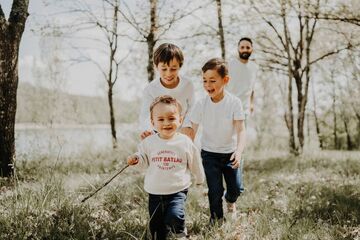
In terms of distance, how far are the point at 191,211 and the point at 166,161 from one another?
1.41 metres

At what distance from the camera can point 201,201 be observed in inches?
190

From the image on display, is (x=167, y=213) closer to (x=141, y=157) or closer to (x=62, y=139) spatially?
(x=141, y=157)

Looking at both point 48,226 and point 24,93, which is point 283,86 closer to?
point 24,93

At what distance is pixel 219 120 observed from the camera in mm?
3725

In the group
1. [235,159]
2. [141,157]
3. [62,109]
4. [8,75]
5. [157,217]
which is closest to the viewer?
[141,157]

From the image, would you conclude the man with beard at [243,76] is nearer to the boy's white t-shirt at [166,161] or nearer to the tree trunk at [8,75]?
the boy's white t-shirt at [166,161]

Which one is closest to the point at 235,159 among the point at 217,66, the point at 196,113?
the point at 196,113

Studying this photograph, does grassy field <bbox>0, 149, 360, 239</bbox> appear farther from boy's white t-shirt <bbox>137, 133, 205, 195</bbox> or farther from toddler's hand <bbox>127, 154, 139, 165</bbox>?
toddler's hand <bbox>127, 154, 139, 165</bbox>

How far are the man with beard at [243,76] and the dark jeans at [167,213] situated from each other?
8.58 ft

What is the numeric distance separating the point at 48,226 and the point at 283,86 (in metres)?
25.9

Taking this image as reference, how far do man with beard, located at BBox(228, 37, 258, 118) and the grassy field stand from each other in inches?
53.4

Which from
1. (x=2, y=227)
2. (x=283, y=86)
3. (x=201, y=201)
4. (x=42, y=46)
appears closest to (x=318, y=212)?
(x=201, y=201)

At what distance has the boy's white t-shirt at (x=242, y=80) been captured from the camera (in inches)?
215

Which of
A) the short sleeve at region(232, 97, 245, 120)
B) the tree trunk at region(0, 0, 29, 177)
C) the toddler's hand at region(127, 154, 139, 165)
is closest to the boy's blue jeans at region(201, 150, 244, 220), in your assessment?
the short sleeve at region(232, 97, 245, 120)
